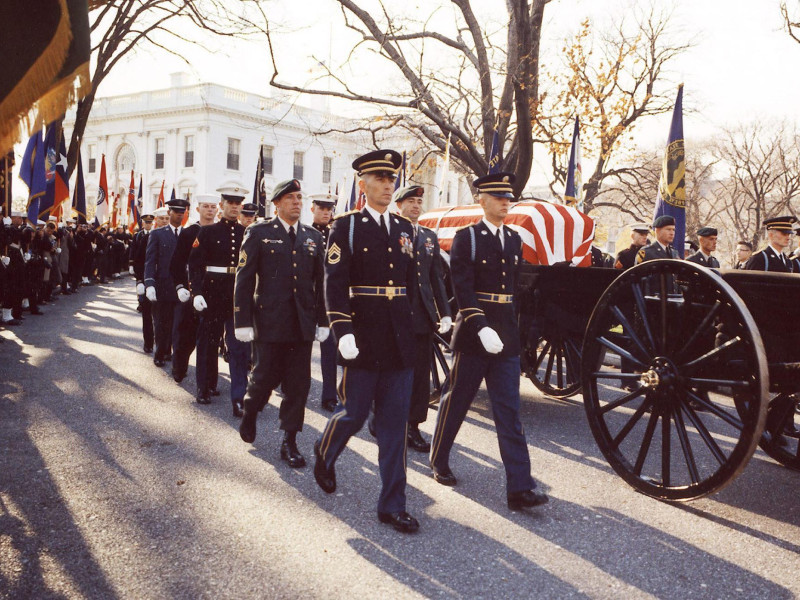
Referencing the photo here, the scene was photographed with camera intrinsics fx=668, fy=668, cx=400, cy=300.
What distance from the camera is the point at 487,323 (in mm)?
4070

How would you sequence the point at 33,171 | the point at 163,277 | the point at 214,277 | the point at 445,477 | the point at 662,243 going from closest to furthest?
the point at 445,477 < the point at 214,277 < the point at 662,243 < the point at 163,277 < the point at 33,171

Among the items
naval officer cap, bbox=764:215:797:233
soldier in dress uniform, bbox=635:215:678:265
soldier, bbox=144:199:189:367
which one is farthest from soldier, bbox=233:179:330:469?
naval officer cap, bbox=764:215:797:233

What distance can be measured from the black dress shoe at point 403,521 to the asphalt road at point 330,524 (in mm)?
69

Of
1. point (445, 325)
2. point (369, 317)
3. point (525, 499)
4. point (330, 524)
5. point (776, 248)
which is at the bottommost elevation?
point (330, 524)

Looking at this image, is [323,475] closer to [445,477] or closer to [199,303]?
[445,477]

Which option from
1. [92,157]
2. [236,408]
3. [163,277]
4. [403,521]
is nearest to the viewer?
[403,521]

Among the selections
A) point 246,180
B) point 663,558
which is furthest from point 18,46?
point 246,180

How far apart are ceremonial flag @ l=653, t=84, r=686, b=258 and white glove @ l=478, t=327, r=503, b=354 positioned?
4.25 meters

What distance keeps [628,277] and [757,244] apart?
3157 cm

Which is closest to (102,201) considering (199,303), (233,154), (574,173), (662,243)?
(574,173)

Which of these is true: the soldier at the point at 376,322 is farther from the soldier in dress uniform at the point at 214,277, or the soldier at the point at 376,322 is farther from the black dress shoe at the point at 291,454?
the soldier in dress uniform at the point at 214,277

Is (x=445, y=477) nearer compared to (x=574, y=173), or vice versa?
(x=445, y=477)

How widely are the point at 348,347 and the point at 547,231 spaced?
13.6 ft

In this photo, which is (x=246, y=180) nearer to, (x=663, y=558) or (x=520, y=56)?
(x=520, y=56)
